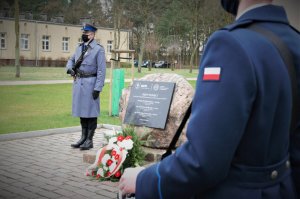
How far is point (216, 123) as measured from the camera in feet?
4.34

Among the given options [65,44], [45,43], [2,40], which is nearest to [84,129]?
[2,40]

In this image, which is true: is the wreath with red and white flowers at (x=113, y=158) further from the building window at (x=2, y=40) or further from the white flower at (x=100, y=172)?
the building window at (x=2, y=40)

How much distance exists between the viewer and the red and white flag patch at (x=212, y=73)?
1.35m

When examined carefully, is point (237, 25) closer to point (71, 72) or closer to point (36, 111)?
point (71, 72)

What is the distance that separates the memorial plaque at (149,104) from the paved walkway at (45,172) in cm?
112

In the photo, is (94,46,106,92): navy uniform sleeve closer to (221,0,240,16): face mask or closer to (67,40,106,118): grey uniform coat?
(67,40,106,118): grey uniform coat

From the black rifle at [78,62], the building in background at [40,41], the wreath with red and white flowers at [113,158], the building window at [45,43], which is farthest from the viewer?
the building window at [45,43]

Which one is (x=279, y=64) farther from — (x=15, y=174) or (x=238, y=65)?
(x=15, y=174)

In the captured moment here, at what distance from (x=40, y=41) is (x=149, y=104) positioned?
145ft

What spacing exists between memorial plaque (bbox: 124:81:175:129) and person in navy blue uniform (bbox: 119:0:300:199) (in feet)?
15.6

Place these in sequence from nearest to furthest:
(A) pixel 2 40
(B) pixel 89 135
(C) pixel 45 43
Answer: (B) pixel 89 135, (A) pixel 2 40, (C) pixel 45 43

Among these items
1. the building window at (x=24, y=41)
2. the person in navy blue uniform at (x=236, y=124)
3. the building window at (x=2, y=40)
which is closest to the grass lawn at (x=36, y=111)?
the person in navy blue uniform at (x=236, y=124)

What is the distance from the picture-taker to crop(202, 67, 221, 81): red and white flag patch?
135cm

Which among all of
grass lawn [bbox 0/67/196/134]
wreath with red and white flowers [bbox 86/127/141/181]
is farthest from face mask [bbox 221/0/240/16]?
grass lawn [bbox 0/67/196/134]
